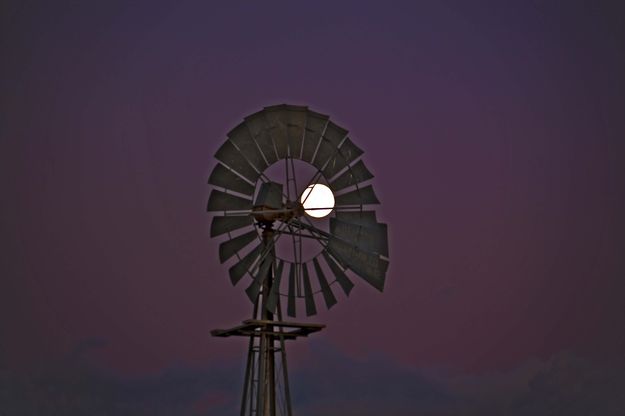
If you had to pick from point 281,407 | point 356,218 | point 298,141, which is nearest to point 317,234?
point 356,218

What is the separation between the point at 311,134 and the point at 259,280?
1822mm

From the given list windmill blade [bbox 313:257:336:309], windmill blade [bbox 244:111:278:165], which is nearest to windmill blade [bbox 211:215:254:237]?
windmill blade [bbox 244:111:278:165]

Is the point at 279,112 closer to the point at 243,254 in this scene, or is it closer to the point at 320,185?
the point at 320,185

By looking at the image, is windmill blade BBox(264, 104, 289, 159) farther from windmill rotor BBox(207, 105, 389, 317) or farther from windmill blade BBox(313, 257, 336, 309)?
windmill blade BBox(313, 257, 336, 309)

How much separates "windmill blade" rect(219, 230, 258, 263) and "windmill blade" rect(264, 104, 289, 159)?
104 centimetres

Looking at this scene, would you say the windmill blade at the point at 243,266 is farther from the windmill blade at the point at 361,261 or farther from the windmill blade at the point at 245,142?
the windmill blade at the point at 245,142

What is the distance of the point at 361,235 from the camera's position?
929 centimetres

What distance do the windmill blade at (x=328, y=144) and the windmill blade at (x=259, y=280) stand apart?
1269 millimetres

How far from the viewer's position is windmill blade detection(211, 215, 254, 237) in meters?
9.18

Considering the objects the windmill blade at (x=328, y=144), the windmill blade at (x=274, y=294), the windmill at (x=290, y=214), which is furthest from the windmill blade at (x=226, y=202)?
the windmill blade at (x=328, y=144)

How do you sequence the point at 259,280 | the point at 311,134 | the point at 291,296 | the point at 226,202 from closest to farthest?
the point at 259,280, the point at 291,296, the point at 226,202, the point at 311,134

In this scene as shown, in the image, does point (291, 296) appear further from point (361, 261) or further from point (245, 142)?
point (245, 142)

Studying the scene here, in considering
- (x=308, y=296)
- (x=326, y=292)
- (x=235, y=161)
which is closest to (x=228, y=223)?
(x=235, y=161)

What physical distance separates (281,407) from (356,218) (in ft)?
8.23
